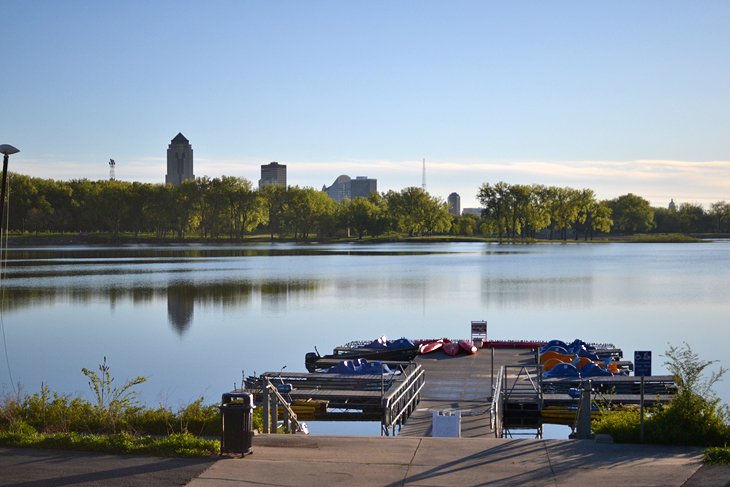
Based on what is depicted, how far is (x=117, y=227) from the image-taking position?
165625 mm

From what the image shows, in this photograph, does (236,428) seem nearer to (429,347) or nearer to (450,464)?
(450,464)

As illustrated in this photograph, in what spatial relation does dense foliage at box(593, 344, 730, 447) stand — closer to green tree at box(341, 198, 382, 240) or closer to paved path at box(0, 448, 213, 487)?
paved path at box(0, 448, 213, 487)

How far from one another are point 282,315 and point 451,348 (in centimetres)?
1865

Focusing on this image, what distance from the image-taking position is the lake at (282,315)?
109 feet

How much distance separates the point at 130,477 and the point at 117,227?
6303 inches

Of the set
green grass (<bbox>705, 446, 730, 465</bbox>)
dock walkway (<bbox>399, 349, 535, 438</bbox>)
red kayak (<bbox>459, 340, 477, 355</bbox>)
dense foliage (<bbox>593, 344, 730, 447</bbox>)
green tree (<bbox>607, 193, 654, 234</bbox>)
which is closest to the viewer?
green grass (<bbox>705, 446, 730, 465</bbox>)

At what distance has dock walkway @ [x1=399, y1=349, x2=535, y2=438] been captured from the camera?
20.2 metres

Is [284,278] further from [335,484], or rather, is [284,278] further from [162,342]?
[335,484]

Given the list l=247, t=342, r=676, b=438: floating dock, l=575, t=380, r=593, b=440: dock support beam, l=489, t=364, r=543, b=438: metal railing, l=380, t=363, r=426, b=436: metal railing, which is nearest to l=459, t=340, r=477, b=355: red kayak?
l=247, t=342, r=676, b=438: floating dock

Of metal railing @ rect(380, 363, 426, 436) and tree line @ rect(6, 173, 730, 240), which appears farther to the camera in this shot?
tree line @ rect(6, 173, 730, 240)

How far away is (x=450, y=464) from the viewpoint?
11898 millimetres

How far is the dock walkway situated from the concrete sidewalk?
20.3 feet

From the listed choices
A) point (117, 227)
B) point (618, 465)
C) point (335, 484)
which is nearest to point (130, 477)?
point (335, 484)

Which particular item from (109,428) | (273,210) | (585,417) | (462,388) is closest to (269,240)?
(273,210)
